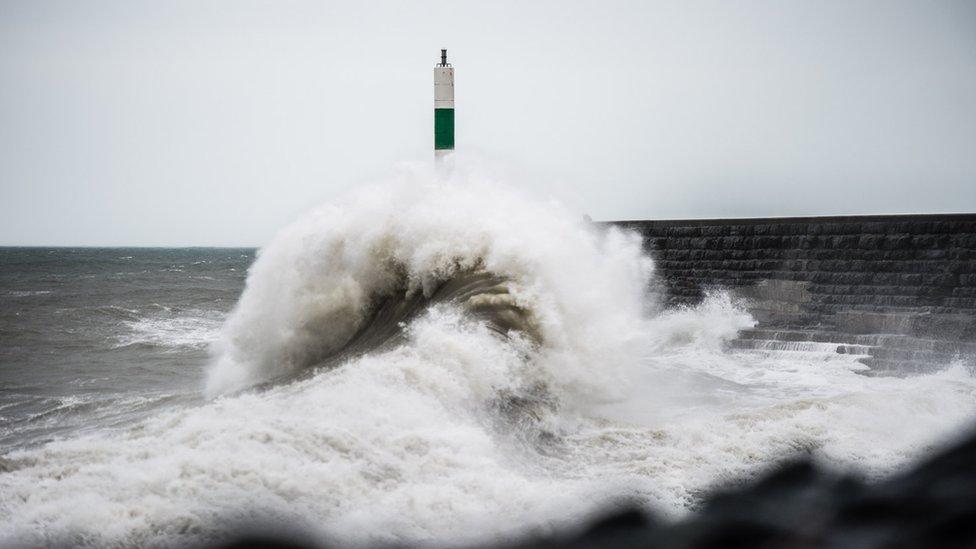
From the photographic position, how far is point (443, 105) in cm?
1709

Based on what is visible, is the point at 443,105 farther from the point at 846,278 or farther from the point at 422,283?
the point at 846,278

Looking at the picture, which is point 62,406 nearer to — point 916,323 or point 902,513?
point 902,513

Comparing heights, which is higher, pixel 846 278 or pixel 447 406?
pixel 846 278

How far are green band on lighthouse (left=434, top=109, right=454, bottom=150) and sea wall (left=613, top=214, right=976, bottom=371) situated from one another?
18.5 ft

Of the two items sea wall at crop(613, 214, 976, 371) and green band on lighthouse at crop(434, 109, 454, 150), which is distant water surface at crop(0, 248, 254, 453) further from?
sea wall at crop(613, 214, 976, 371)

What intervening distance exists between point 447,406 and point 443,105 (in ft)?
36.0

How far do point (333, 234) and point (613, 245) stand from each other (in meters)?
7.10

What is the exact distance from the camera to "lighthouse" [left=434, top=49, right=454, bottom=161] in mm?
16875

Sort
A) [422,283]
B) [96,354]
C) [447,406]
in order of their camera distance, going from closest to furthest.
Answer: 1. [447,406]
2. [422,283]
3. [96,354]

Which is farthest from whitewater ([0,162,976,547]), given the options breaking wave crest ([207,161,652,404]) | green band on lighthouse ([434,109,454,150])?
green band on lighthouse ([434,109,454,150])

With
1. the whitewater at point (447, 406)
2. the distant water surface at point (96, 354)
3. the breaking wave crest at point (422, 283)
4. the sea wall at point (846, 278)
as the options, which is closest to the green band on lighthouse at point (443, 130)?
the whitewater at point (447, 406)

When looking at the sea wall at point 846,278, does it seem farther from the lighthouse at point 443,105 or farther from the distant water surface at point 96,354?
the distant water surface at point 96,354

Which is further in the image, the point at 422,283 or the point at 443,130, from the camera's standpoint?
the point at 443,130

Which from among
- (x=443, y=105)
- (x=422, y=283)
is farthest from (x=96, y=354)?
(x=443, y=105)
